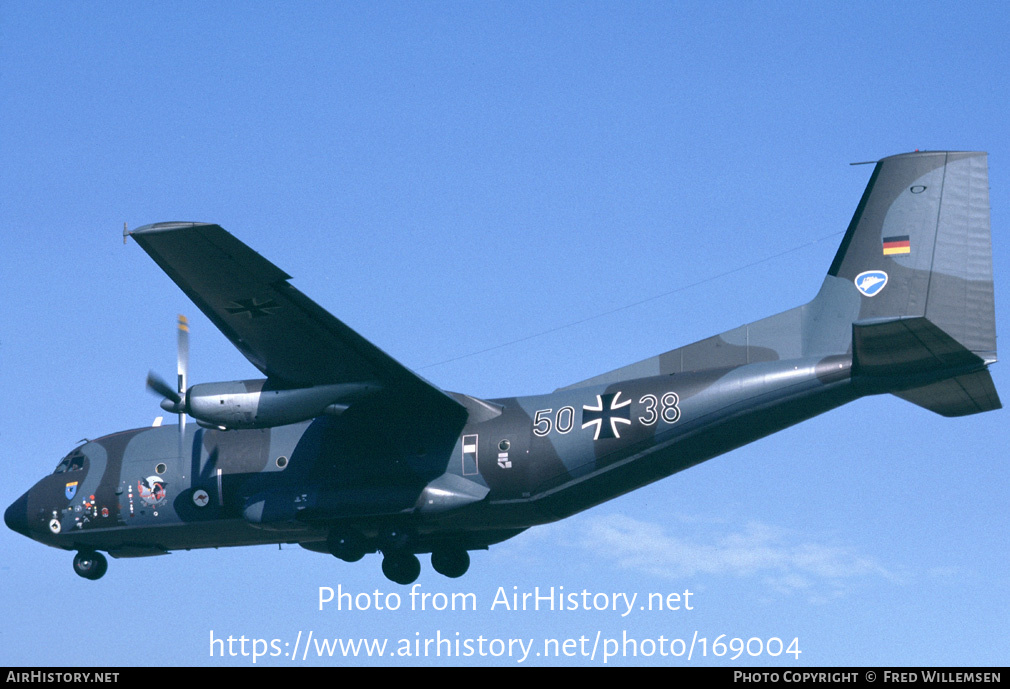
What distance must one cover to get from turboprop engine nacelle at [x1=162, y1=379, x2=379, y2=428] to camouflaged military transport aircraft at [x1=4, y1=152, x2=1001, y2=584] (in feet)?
0.13

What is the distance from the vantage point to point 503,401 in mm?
26156

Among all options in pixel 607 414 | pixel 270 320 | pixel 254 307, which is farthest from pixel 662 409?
pixel 254 307

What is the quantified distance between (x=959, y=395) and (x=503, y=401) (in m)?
8.44

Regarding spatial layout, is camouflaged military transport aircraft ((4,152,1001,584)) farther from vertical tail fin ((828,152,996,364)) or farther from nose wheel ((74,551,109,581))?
nose wheel ((74,551,109,581))

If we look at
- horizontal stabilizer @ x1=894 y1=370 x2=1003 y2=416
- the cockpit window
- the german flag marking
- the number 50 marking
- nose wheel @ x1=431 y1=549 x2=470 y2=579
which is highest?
the german flag marking

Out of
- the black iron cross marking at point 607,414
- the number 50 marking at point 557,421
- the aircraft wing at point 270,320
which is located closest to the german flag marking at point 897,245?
the black iron cross marking at point 607,414

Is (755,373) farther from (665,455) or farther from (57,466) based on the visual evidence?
(57,466)

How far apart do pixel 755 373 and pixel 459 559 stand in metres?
7.80

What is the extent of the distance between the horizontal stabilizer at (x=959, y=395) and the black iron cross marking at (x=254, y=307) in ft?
36.2

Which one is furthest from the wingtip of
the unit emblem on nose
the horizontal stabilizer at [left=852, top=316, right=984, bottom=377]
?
the horizontal stabilizer at [left=852, top=316, right=984, bottom=377]

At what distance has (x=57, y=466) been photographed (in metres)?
29.3

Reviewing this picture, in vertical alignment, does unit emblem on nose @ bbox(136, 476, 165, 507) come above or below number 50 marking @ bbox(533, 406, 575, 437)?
below

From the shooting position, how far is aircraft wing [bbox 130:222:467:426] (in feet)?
74.8
